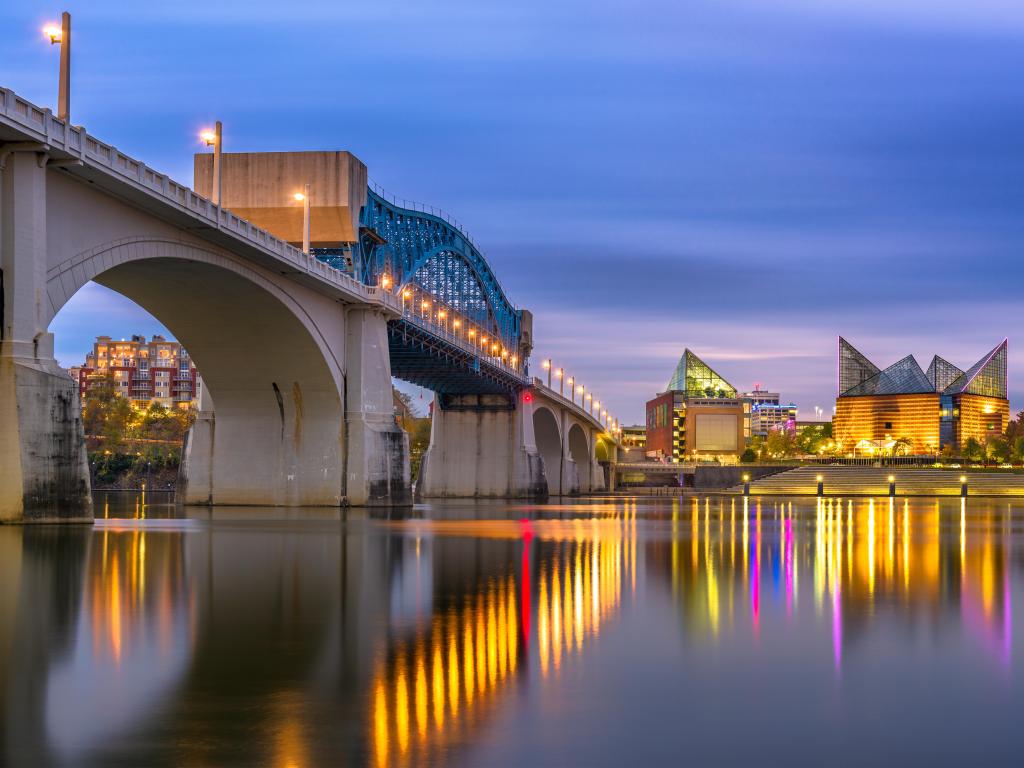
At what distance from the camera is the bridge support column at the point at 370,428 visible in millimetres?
61906

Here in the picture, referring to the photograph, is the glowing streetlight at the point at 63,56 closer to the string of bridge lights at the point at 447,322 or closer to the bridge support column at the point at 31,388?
the bridge support column at the point at 31,388

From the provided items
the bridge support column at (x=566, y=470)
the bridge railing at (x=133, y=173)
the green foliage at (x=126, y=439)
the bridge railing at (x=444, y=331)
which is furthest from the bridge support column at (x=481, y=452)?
the bridge railing at (x=133, y=173)

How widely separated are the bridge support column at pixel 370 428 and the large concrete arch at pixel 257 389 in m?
0.77

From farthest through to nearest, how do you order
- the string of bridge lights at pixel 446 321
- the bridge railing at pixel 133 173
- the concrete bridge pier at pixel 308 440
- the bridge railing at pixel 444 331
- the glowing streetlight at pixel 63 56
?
the string of bridge lights at pixel 446 321 < the bridge railing at pixel 444 331 < the concrete bridge pier at pixel 308 440 < the glowing streetlight at pixel 63 56 < the bridge railing at pixel 133 173

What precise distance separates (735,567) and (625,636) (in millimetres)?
10797

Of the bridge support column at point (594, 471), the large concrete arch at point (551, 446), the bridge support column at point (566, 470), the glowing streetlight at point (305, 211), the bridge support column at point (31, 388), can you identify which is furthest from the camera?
the bridge support column at point (594, 471)

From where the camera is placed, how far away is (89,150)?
36375 millimetres

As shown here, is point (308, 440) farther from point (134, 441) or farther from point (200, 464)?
point (134, 441)

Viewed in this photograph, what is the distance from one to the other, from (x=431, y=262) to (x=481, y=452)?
1802cm

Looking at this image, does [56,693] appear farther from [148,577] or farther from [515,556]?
[515,556]

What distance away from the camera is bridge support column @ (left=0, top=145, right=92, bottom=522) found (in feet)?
105

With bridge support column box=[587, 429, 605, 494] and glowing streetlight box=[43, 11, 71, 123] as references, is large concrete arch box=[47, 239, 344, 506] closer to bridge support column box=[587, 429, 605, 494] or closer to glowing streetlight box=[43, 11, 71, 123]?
glowing streetlight box=[43, 11, 71, 123]

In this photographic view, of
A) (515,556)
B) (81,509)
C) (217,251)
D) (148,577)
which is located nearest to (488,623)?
(148,577)

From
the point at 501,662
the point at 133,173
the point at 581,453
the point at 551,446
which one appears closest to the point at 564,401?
the point at 551,446
